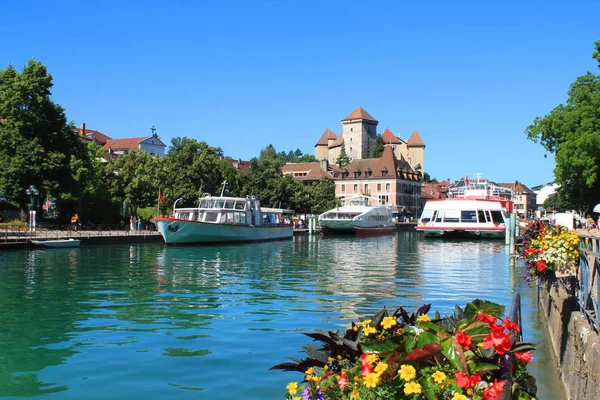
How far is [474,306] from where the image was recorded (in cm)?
478

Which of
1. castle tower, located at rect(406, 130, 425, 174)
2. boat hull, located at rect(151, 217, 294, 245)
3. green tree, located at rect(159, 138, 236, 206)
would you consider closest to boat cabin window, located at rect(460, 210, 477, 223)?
boat hull, located at rect(151, 217, 294, 245)

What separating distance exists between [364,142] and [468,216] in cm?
11276

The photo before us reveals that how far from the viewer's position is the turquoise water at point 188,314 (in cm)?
957

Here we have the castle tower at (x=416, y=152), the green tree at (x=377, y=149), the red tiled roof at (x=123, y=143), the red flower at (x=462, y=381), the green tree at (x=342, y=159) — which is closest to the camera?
the red flower at (x=462, y=381)

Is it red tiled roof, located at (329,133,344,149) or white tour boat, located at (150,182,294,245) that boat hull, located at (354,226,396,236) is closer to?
white tour boat, located at (150,182,294,245)

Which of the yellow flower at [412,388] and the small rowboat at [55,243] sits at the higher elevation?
the yellow flower at [412,388]

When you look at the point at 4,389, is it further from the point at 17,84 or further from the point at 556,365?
the point at 17,84

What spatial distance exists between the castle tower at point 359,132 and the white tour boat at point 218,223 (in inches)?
4524

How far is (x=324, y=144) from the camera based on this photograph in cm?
19575

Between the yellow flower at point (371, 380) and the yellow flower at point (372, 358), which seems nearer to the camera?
the yellow flower at point (371, 380)

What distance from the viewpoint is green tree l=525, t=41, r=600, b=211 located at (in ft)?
136

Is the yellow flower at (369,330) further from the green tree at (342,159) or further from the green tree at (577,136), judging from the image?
the green tree at (342,159)

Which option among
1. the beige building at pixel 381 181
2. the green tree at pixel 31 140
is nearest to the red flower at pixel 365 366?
the green tree at pixel 31 140

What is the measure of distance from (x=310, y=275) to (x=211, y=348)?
14856mm
